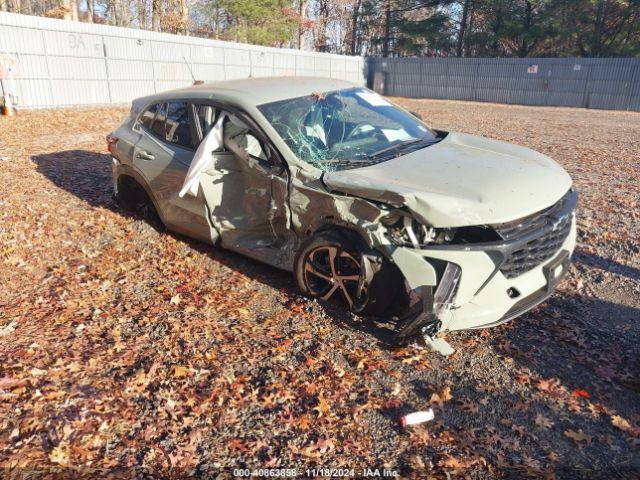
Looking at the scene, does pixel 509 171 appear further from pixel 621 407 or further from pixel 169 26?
pixel 169 26

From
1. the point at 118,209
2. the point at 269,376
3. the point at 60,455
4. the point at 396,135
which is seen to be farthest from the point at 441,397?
the point at 118,209

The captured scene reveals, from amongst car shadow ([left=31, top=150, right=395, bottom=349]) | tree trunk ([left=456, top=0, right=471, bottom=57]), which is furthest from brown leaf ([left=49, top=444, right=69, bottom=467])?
tree trunk ([left=456, top=0, right=471, bottom=57])

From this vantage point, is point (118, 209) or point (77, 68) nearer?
point (118, 209)

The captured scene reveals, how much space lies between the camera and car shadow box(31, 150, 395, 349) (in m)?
3.78

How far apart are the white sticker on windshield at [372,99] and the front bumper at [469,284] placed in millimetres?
2230

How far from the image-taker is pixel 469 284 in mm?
3055

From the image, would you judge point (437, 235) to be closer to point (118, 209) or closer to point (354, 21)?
point (118, 209)

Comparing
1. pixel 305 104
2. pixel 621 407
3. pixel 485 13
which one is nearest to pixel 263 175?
pixel 305 104

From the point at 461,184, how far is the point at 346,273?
1048mm

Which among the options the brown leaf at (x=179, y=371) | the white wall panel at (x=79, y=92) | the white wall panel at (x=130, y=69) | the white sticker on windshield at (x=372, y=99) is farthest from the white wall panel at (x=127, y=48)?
the brown leaf at (x=179, y=371)

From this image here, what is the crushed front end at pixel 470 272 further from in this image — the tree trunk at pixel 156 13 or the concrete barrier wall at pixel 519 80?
the tree trunk at pixel 156 13

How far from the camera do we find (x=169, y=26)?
28609 mm

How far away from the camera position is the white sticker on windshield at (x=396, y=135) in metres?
4.47

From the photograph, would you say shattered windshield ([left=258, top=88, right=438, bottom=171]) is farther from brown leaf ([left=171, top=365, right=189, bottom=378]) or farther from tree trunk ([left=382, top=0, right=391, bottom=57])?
tree trunk ([left=382, top=0, right=391, bottom=57])
